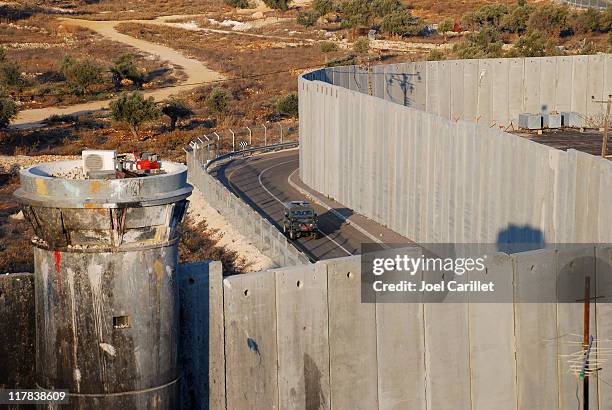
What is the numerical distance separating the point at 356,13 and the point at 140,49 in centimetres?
3021

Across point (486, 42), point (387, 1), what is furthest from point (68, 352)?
point (387, 1)

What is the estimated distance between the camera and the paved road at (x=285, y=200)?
35.7m

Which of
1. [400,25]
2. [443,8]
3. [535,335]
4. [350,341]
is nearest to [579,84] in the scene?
[400,25]

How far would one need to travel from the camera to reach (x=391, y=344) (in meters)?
11.8

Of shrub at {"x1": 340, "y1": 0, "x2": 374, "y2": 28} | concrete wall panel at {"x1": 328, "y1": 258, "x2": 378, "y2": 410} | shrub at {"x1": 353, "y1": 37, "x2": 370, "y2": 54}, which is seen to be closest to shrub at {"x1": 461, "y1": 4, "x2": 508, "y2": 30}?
shrub at {"x1": 340, "y1": 0, "x2": 374, "y2": 28}

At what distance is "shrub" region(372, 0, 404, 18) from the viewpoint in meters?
133

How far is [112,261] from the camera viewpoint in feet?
30.7

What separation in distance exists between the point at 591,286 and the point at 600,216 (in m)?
8.15

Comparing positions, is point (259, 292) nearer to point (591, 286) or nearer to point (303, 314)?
point (303, 314)

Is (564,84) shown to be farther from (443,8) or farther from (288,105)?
(443,8)

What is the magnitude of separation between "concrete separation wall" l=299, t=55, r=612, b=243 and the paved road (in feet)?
2.56

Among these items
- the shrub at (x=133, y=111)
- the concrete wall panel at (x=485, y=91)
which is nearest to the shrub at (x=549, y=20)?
the concrete wall panel at (x=485, y=91)

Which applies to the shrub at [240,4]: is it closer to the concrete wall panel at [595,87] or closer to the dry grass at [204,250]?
the concrete wall panel at [595,87]

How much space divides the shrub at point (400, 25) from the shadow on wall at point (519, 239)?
94.9 metres
